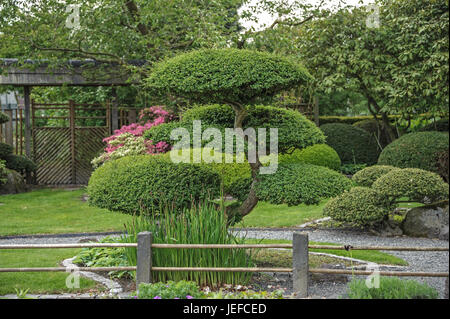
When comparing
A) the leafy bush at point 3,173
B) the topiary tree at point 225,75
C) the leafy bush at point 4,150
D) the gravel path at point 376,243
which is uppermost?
the topiary tree at point 225,75

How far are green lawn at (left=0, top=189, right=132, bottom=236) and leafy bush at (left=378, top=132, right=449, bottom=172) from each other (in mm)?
4941

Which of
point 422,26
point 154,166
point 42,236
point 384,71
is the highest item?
point 422,26

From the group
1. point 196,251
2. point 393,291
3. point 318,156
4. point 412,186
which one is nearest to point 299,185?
point 196,251

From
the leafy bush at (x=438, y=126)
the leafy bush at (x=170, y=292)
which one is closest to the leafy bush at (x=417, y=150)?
the leafy bush at (x=438, y=126)

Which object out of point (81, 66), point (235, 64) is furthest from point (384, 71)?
point (235, 64)

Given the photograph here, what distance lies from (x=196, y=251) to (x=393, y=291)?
5.46 ft

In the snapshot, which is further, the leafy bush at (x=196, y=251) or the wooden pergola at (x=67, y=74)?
the wooden pergola at (x=67, y=74)

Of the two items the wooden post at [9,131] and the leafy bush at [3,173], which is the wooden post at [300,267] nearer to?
the leafy bush at [3,173]

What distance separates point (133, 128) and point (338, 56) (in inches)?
185

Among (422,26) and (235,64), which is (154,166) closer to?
(235,64)

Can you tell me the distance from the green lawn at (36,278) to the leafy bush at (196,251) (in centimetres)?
63

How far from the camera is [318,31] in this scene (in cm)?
1153

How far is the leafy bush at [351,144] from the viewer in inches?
477

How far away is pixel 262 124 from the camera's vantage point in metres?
5.08
